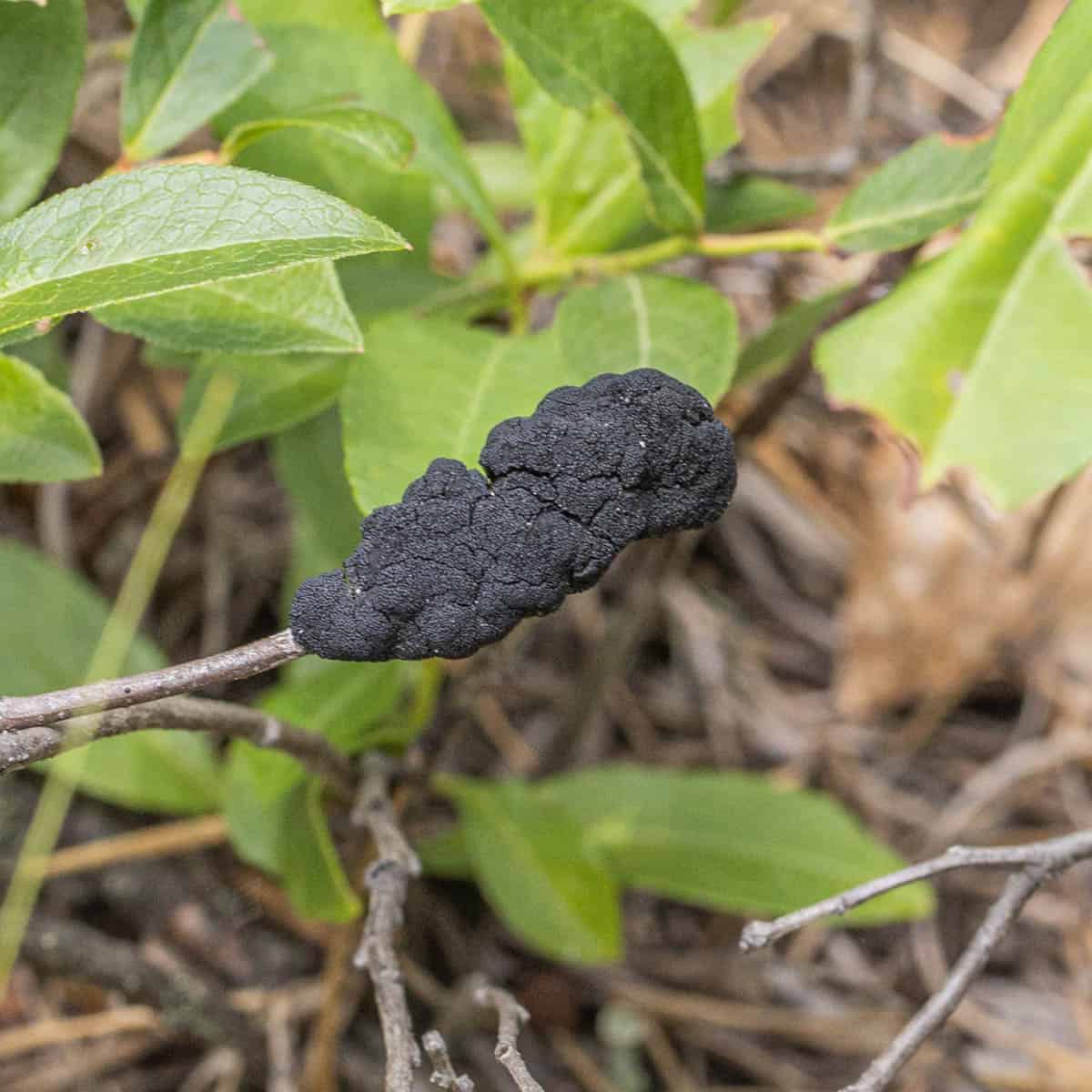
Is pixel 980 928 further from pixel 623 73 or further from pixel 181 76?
pixel 181 76

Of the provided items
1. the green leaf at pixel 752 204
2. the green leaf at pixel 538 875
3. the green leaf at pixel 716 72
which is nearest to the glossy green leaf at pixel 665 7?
the green leaf at pixel 716 72

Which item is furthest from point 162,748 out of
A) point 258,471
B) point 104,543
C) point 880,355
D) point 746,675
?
point 880,355

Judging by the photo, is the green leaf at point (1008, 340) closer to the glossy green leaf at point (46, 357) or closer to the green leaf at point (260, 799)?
the green leaf at point (260, 799)

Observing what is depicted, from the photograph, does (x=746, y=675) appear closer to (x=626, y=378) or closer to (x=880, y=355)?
(x=880, y=355)

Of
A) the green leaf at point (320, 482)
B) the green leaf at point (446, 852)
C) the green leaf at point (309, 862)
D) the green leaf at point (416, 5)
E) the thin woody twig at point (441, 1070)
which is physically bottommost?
the green leaf at point (446, 852)

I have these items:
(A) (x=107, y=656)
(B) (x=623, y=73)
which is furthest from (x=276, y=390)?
(A) (x=107, y=656)

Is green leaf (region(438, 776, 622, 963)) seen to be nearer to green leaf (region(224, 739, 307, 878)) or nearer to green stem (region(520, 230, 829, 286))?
green leaf (region(224, 739, 307, 878))

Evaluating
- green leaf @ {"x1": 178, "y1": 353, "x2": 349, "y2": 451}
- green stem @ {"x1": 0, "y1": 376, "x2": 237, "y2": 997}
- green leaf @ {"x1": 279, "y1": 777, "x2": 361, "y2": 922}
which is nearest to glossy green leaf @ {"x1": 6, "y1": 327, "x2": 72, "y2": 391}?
green stem @ {"x1": 0, "y1": 376, "x2": 237, "y2": 997}
